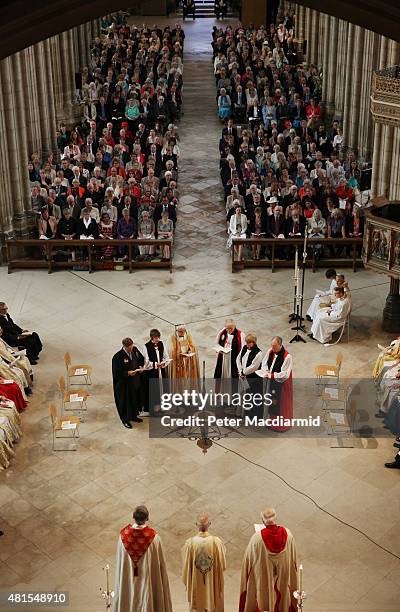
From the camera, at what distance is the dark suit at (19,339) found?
17.2 m

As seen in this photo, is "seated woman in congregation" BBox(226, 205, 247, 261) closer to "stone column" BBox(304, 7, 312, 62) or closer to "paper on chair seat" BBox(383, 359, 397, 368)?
"paper on chair seat" BBox(383, 359, 397, 368)

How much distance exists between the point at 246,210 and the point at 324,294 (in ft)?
15.6

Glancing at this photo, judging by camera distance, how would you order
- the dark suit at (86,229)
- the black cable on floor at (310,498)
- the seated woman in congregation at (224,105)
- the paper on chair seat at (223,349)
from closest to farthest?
the black cable on floor at (310,498) < the paper on chair seat at (223,349) < the dark suit at (86,229) < the seated woman in congregation at (224,105)

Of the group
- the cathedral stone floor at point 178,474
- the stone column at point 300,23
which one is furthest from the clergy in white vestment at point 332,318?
the stone column at point 300,23

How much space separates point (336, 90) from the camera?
106 ft

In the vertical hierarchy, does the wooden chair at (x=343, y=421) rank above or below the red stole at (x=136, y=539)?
below

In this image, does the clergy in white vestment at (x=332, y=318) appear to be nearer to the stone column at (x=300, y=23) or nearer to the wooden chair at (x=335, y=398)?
the wooden chair at (x=335, y=398)

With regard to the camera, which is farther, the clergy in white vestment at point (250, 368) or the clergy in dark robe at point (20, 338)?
the clergy in dark robe at point (20, 338)

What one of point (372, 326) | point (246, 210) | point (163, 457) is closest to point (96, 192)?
point (246, 210)

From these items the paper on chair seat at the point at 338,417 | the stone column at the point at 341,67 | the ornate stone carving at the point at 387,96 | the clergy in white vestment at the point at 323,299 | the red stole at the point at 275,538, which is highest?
the ornate stone carving at the point at 387,96

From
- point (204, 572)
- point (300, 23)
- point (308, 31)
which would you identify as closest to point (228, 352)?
point (204, 572)

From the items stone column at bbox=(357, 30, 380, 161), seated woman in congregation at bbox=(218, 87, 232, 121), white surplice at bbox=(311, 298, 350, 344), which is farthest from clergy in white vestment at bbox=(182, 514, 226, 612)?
seated woman in congregation at bbox=(218, 87, 232, 121)

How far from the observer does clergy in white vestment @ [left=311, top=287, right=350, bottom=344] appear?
17.8 m

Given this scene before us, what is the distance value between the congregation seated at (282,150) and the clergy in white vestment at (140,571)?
1076cm
